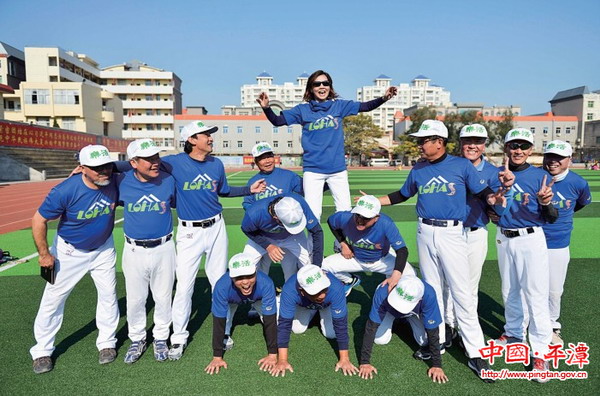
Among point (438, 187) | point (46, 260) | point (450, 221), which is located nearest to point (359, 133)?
point (438, 187)

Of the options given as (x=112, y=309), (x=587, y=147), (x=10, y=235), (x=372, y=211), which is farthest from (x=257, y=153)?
(x=587, y=147)

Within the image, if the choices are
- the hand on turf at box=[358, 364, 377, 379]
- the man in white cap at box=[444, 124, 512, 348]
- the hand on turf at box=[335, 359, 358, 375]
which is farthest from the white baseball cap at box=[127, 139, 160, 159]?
the man in white cap at box=[444, 124, 512, 348]

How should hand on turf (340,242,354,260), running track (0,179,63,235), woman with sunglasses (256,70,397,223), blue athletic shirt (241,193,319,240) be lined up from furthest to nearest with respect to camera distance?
running track (0,179,63,235)
woman with sunglasses (256,70,397,223)
hand on turf (340,242,354,260)
blue athletic shirt (241,193,319,240)

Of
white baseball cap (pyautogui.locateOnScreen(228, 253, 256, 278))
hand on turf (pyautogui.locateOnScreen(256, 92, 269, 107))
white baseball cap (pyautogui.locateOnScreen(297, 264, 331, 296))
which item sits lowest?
white baseball cap (pyautogui.locateOnScreen(297, 264, 331, 296))

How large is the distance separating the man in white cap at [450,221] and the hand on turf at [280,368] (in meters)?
1.76

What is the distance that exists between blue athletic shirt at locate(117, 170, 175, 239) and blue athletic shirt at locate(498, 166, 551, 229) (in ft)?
12.0

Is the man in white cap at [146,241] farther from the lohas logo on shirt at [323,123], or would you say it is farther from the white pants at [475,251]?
the white pants at [475,251]

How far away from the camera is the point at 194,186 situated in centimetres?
476

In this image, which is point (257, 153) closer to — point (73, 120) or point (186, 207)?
point (186, 207)

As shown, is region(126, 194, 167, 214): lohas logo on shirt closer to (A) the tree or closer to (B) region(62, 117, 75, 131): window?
(B) region(62, 117, 75, 131): window

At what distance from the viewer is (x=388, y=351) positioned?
4.56m

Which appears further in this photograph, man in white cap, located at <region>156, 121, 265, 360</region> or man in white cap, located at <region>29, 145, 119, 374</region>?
man in white cap, located at <region>156, 121, 265, 360</region>

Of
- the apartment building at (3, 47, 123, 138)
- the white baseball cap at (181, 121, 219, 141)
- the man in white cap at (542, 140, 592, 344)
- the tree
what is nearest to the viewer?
the man in white cap at (542, 140, 592, 344)

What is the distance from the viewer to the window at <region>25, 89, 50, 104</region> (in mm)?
50281
